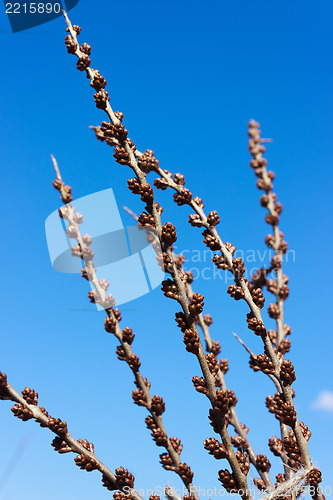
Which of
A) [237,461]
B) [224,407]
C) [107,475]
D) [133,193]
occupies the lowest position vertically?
[107,475]

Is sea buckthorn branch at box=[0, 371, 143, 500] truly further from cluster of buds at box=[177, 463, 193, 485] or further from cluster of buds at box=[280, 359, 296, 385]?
cluster of buds at box=[280, 359, 296, 385]

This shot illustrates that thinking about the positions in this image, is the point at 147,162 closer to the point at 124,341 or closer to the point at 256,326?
the point at 256,326

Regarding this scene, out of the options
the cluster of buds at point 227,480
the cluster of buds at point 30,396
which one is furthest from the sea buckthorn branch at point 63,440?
the cluster of buds at point 227,480

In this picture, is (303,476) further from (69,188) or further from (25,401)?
(69,188)

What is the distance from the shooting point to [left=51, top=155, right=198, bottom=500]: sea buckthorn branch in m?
3.30

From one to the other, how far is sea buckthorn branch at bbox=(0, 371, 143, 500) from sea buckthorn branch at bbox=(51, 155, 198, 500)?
437mm

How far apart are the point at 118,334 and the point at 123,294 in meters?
0.53

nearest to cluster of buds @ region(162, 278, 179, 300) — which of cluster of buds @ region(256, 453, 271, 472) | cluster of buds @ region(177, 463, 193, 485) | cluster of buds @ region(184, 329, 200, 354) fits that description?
cluster of buds @ region(184, 329, 200, 354)

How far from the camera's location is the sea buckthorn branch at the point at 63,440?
2.89 m

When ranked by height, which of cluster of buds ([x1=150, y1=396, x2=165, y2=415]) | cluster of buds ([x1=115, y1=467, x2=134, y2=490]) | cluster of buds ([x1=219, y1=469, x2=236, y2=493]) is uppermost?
cluster of buds ([x1=150, y1=396, x2=165, y2=415])

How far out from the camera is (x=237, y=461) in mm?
2445

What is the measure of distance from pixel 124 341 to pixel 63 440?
87 cm

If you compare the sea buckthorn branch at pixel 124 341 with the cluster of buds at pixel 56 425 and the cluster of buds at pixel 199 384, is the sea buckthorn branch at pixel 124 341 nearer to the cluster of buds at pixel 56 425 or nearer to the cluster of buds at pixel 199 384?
the cluster of buds at pixel 56 425

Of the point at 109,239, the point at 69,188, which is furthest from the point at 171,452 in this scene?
the point at 69,188
